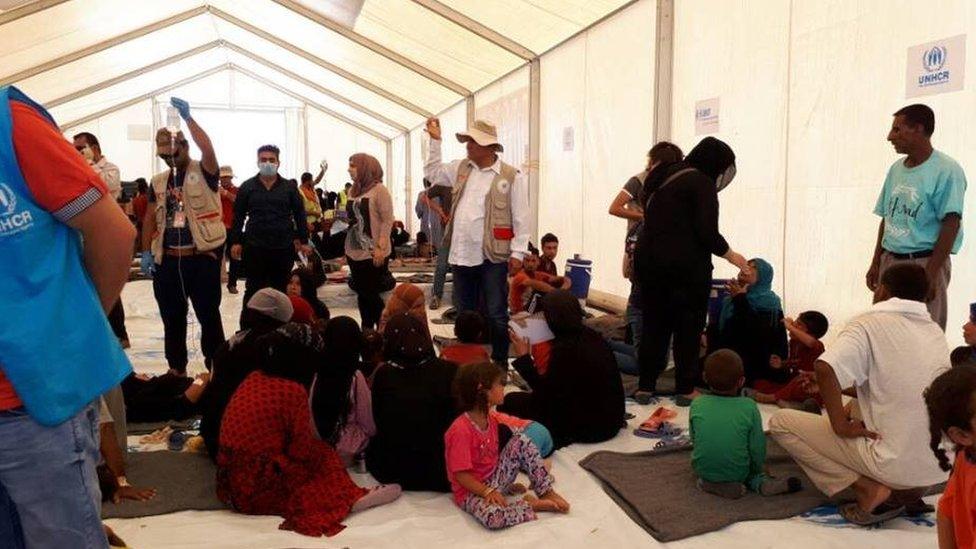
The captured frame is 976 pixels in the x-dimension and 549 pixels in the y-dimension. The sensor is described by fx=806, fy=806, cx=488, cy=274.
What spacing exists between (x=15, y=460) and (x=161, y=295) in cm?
322

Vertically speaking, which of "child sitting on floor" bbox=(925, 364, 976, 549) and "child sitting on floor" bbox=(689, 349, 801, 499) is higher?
"child sitting on floor" bbox=(925, 364, 976, 549)

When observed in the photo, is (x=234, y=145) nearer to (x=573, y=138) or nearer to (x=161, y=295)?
(x=573, y=138)

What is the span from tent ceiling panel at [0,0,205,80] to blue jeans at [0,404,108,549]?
28.3 feet

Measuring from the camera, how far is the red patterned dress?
280 centimetres

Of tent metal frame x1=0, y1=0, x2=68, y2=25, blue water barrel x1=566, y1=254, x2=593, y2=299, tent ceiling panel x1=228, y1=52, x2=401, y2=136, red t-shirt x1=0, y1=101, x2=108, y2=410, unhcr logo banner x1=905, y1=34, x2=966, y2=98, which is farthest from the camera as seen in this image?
tent ceiling panel x1=228, y1=52, x2=401, y2=136

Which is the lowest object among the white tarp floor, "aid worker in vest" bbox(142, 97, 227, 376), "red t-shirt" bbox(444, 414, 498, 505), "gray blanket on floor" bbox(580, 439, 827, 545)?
the white tarp floor

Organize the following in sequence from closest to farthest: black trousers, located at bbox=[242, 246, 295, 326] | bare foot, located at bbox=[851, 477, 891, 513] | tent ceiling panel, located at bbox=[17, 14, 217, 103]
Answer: bare foot, located at bbox=[851, 477, 891, 513], black trousers, located at bbox=[242, 246, 295, 326], tent ceiling panel, located at bbox=[17, 14, 217, 103]

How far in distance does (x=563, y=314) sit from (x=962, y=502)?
188 centimetres

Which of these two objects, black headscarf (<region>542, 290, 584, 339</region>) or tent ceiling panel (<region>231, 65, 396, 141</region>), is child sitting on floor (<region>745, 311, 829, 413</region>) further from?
tent ceiling panel (<region>231, 65, 396, 141</region>)

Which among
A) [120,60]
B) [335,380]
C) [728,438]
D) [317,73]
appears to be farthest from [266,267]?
[317,73]

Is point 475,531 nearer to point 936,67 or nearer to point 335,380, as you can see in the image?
point 335,380

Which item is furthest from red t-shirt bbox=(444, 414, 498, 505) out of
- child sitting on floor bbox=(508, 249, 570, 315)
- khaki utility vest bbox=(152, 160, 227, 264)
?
child sitting on floor bbox=(508, 249, 570, 315)

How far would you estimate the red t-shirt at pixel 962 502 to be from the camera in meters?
1.71

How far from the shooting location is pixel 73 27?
9.60 metres
